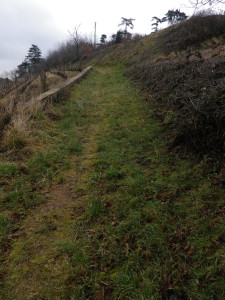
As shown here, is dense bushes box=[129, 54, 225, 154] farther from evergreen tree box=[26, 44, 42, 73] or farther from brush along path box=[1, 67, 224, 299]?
evergreen tree box=[26, 44, 42, 73]

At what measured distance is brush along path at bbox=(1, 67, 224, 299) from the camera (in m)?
2.23

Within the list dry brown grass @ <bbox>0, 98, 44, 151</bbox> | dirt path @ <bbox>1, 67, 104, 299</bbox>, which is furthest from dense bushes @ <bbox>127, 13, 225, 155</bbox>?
dry brown grass @ <bbox>0, 98, 44, 151</bbox>

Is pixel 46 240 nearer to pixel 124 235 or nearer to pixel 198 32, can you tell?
pixel 124 235

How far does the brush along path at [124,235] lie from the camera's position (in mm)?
2232

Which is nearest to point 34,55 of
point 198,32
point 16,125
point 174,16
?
point 174,16

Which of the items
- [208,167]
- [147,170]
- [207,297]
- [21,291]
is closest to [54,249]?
[21,291]

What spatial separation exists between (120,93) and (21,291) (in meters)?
8.70

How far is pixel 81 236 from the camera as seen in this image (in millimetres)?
2852

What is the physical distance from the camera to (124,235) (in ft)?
9.18

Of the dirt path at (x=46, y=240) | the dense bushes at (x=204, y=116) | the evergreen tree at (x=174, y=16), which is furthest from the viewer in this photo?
the evergreen tree at (x=174, y=16)

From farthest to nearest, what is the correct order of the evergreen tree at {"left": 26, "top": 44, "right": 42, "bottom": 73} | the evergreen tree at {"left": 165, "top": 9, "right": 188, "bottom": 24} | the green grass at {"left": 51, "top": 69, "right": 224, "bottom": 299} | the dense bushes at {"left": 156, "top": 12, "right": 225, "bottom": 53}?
the evergreen tree at {"left": 26, "top": 44, "right": 42, "bottom": 73}, the evergreen tree at {"left": 165, "top": 9, "right": 188, "bottom": 24}, the dense bushes at {"left": 156, "top": 12, "right": 225, "bottom": 53}, the green grass at {"left": 51, "top": 69, "right": 224, "bottom": 299}

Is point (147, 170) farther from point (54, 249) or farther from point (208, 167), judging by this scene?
point (54, 249)

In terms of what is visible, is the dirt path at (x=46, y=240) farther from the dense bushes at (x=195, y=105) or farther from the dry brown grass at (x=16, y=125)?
the dense bushes at (x=195, y=105)

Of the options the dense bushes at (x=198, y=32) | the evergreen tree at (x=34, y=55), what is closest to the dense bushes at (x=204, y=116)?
the dense bushes at (x=198, y=32)
